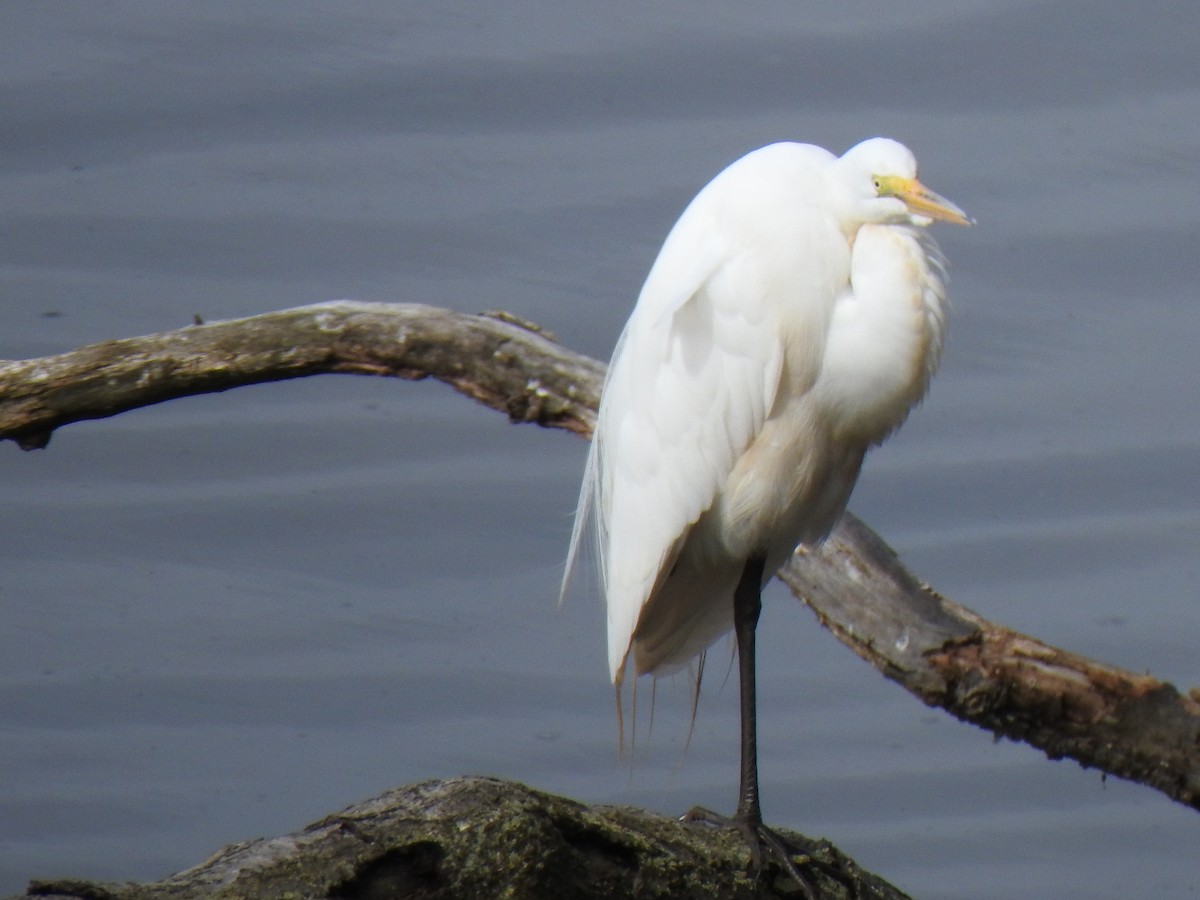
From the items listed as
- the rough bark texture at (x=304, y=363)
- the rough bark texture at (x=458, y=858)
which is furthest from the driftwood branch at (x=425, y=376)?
the rough bark texture at (x=458, y=858)

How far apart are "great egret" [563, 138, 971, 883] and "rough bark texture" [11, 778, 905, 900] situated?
0.18 m

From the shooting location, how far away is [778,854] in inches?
56.0

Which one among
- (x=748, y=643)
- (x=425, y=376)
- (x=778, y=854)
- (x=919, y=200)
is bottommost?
(x=778, y=854)

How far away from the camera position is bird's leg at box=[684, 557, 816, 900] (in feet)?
4.65

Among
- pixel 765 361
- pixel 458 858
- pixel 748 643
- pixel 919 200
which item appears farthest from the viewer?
pixel 748 643

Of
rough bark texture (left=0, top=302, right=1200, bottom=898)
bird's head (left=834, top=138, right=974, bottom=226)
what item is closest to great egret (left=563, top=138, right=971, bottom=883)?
bird's head (left=834, top=138, right=974, bottom=226)

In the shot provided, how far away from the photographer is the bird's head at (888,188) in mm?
1379

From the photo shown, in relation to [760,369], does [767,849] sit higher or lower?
lower

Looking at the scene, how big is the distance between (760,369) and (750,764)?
0.39 metres

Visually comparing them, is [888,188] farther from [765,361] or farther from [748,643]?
[748,643]

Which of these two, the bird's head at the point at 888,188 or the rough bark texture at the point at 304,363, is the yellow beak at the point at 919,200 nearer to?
the bird's head at the point at 888,188

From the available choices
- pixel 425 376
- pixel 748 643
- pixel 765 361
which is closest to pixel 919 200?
pixel 765 361

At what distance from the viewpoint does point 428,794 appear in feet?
3.92

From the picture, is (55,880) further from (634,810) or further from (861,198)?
(861,198)
